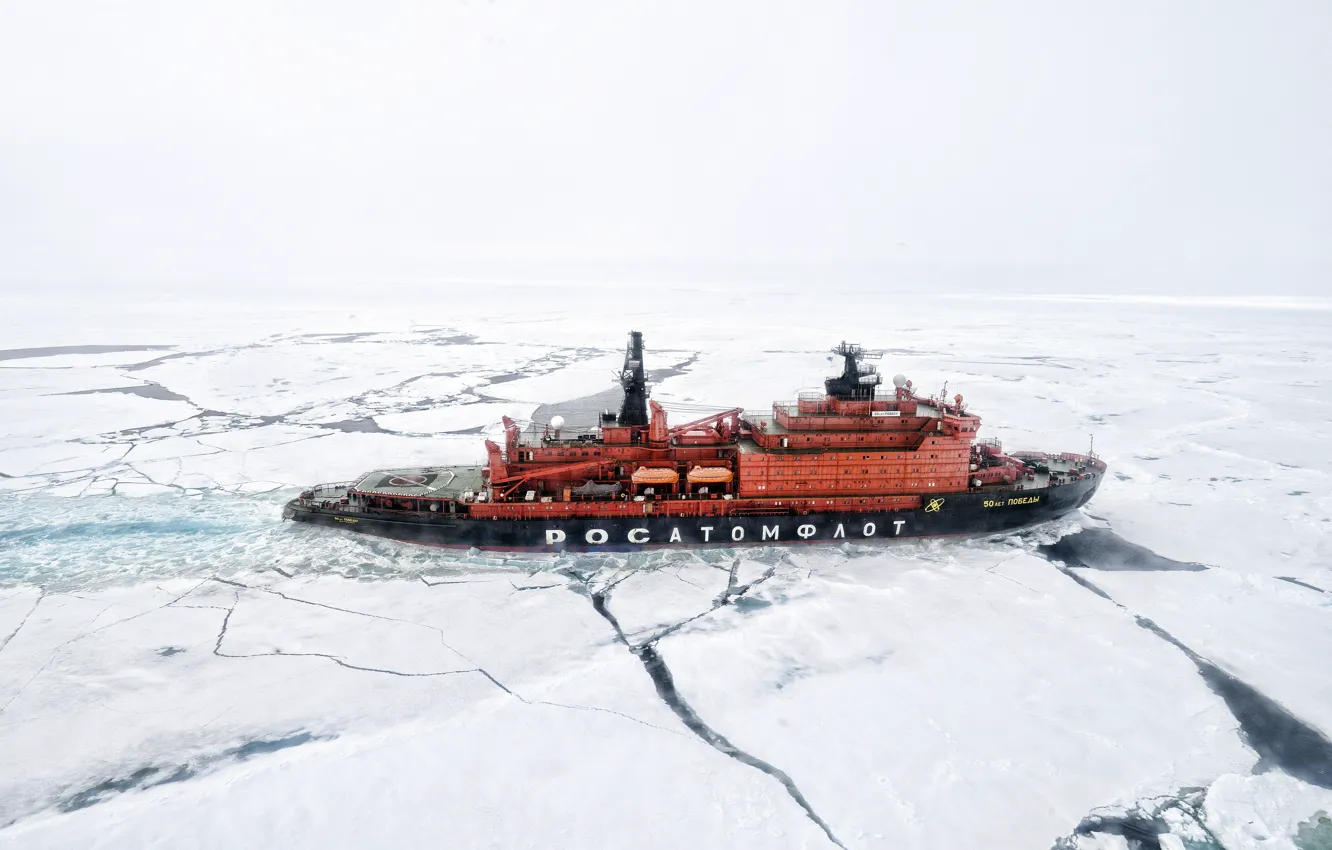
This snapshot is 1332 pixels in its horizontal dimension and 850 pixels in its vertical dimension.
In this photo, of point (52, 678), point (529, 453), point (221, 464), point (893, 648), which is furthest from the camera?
point (221, 464)

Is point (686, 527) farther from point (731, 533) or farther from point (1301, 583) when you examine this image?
point (1301, 583)

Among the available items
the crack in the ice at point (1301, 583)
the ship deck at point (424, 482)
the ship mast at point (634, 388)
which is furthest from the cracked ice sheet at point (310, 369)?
the crack in the ice at point (1301, 583)

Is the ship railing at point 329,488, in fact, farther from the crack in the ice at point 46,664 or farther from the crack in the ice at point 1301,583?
the crack in the ice at point 1301,583

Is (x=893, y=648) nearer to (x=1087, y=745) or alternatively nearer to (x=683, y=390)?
(x=1087, y=745)

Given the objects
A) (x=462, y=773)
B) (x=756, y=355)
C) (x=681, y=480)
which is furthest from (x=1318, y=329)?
(x=462, y=773)

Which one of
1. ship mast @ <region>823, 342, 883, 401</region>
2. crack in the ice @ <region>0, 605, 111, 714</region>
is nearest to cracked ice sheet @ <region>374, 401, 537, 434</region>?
crack in the ice @ <region>0, 605, 111, 714</region>

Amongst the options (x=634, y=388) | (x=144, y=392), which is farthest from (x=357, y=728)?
(x=144, y=392)

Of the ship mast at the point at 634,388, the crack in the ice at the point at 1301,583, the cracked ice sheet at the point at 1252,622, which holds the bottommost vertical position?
the cracked ice sheet at the point at 1252,622
